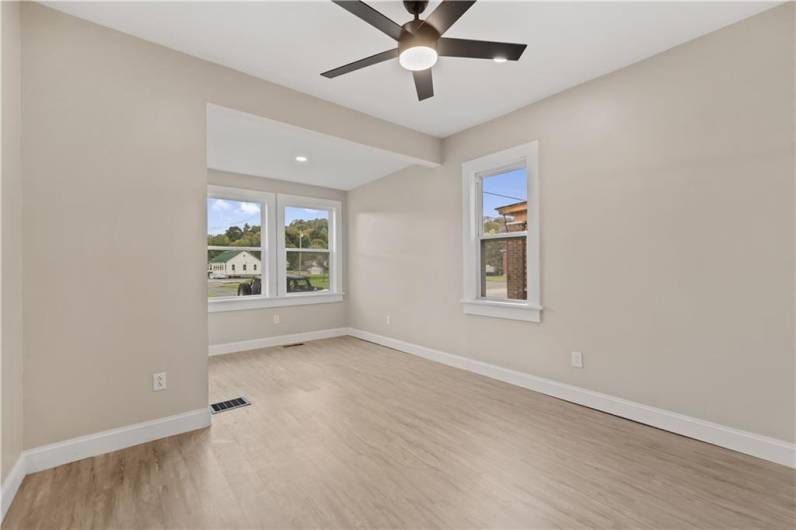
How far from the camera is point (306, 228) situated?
236 inches

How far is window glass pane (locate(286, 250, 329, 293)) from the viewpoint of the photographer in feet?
19.1

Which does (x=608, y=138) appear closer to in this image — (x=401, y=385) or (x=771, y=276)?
(x=771, y=276)

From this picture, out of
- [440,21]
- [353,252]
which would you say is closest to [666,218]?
[440,21]

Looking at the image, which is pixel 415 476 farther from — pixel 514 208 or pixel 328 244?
pixel 328 244

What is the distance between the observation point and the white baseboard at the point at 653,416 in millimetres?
2145

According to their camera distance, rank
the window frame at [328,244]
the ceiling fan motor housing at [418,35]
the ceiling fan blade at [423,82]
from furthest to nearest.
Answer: the window frame at [328,244] < the ceiling fan blade at [423,82] < the ceiling fan motor housing at [418,35]

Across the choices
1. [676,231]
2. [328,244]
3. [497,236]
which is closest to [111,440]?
[497,236]

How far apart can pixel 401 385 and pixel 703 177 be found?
2975mm

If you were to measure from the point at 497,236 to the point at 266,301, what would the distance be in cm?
354

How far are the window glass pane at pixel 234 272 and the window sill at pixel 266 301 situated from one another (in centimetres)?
19

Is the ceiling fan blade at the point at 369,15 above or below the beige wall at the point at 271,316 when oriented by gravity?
above

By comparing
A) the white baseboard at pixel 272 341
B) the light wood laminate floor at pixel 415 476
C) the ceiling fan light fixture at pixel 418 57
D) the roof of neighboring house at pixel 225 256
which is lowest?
the light wood laminate floor at pixel 415 476

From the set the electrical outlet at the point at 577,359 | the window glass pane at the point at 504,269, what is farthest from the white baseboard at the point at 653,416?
the window glass pane at the point at 504,269

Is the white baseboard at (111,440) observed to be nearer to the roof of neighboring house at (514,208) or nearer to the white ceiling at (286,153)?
the white ceiling at (286,153)
